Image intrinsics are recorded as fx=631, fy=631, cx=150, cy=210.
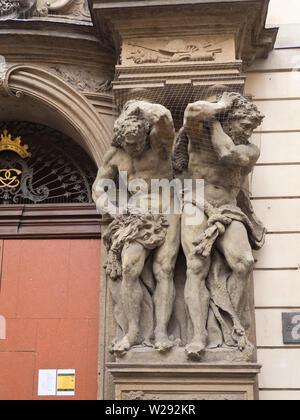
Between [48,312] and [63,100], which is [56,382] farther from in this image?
[63,100]

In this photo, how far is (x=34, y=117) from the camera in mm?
5875

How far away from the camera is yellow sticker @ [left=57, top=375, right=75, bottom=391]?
5.05 meters

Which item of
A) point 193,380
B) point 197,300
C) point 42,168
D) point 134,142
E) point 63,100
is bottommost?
point 193,380

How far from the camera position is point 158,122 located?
15.1 ft

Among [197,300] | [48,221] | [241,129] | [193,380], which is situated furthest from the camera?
[48,221]

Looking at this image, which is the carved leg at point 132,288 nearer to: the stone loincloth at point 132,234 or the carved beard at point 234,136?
the stone loincloth at point 132,234

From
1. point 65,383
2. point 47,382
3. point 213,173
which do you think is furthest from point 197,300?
point 47,382

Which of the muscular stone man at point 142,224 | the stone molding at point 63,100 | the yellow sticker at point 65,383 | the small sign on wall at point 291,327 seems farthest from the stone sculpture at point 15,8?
the small sign on wall at point 291,327

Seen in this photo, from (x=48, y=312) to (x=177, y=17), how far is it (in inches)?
105

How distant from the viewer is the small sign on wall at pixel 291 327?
4859 mm

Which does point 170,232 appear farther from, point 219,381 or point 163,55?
point 163,55

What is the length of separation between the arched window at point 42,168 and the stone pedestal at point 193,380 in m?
1.84

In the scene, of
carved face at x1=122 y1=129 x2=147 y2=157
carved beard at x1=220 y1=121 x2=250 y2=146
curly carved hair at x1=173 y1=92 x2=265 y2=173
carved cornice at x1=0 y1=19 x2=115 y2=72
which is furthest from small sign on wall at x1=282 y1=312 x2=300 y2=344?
carved cornice at x1=0 y1=19 x2=115 y2=72

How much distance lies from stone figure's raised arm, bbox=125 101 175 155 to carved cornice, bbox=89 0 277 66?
78 centimetres
